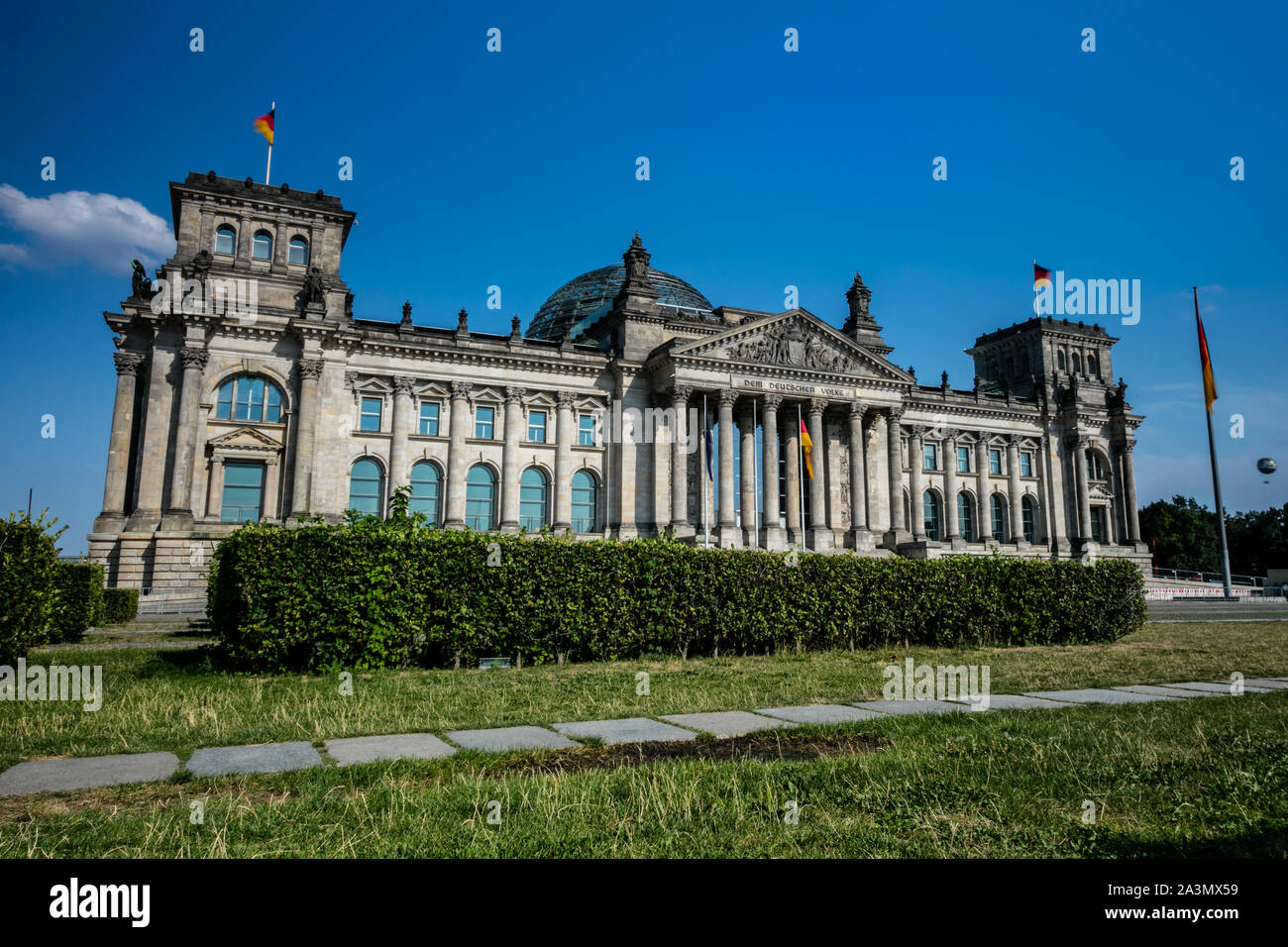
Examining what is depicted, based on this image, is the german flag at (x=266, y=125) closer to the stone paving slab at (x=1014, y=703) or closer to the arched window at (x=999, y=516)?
the stone paving slab at (x=1014, y=703)

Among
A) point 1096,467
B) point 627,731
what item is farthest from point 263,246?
point 1096,467

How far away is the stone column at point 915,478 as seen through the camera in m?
58.4

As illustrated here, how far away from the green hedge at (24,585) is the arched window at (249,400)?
28.3 metres

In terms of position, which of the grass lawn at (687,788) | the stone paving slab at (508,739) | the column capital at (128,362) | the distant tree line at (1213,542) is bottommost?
the stone paving slab at (508,739)

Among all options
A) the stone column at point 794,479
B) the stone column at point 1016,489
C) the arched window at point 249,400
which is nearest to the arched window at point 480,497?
the arched window at point 249,400

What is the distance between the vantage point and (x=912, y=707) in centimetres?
958

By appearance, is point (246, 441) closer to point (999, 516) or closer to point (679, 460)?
point (679, 460)

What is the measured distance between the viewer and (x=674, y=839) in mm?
4410

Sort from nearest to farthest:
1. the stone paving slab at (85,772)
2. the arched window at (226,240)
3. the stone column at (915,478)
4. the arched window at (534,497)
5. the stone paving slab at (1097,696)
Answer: the stone paving slab at (85,772) < the stone paving slab at (1097,696) < the arched window at (226,240) < the arched window at (534,497) < the stone column at (915,478)

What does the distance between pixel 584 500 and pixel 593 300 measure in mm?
19675
